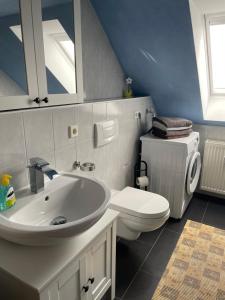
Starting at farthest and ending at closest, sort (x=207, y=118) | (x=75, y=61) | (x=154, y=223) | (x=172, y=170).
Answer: (x=207, y=118)
(x=172, y=170)
(x=154, y=223)
(x=75, y=61)

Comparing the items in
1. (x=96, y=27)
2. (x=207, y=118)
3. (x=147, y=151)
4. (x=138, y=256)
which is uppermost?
(x=96, y=27)

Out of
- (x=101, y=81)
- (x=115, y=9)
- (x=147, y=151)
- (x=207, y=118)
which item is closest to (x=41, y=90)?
(x=101, y=81)

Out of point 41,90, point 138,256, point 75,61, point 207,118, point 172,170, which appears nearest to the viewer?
point 41,90

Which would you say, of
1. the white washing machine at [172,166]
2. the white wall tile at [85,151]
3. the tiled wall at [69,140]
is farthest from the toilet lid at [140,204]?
the white washing machine at [172,166]

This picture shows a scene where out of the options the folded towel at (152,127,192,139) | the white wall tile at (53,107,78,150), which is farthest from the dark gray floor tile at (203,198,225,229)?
the white wall tile at (53,107,78,150)

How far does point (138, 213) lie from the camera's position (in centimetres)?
176

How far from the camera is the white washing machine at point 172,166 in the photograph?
2.38m

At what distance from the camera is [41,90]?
1331mm

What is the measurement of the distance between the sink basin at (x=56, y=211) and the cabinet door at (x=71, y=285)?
0.19 meters

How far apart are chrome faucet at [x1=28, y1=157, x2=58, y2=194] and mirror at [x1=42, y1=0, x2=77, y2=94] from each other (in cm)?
45

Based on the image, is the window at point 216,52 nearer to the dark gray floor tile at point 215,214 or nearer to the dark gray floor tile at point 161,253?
the dark gray floor tile at point 215,214

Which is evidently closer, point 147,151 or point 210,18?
point 210,18

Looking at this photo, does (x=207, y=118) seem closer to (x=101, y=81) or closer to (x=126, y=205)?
(x=101, y=81)

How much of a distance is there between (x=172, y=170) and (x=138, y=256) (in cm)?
92
